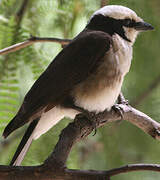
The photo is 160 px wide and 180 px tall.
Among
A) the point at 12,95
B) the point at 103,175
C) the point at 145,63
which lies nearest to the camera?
the point at 103,175

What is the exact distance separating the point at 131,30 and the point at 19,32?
0.48 meters

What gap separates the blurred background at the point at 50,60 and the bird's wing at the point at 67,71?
0.13m

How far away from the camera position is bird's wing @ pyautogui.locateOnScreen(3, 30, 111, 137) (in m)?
1.63

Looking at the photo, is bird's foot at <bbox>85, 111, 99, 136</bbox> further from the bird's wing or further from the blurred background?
the blurred background

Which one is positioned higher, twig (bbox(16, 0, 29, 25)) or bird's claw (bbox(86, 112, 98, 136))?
twig (bbox(16, 0, 29, 25))

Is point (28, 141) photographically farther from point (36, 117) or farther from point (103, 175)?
point (103, 175)

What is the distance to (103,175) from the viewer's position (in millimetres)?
1145

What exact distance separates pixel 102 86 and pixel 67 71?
158mm

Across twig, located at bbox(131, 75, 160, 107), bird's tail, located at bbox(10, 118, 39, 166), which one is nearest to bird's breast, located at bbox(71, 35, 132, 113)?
bird's tail, located at bbox(10, 118, 39, 166)

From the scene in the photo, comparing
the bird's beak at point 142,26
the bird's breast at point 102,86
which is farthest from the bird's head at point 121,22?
the bird's breast at point 102,86

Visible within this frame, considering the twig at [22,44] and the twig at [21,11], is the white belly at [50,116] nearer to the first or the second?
the twig at [22,44]

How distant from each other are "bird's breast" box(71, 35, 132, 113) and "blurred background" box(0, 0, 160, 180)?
266 mm

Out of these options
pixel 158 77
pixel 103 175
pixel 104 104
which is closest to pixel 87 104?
pixel 104 104

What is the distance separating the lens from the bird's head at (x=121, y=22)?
187 centimetres
